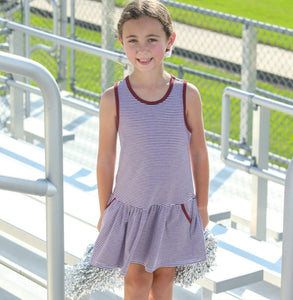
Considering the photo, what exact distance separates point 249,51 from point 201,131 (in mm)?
3410

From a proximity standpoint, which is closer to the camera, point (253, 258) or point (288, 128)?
point (253, 258)

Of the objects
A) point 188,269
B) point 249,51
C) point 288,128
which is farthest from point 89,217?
point 288,128

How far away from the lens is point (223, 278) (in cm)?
344

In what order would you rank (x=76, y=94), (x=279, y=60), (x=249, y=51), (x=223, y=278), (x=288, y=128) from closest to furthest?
(x=223, y=278) < (x=249, y=51) < (x=76, y=94) < (x=288, y=128) < (x=279, y=60)

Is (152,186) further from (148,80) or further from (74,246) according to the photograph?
(74,246)

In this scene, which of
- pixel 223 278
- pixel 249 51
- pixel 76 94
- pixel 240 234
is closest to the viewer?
pixel 223 278

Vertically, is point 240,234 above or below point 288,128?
above

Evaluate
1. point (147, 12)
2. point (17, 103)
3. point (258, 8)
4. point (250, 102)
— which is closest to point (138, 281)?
point (147, 12)

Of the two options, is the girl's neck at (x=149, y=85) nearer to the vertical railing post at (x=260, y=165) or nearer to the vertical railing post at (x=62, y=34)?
the vertical railing post at (x=260, y=165)

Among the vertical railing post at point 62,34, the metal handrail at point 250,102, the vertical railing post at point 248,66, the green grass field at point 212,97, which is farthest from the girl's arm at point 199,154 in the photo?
the green grass field at point 212,97

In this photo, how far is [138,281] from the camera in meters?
2.86

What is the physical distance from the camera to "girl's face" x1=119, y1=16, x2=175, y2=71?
8.98 ft

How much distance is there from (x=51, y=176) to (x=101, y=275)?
54 centimetres

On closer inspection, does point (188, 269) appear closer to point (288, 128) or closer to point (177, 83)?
point (177, 83)
